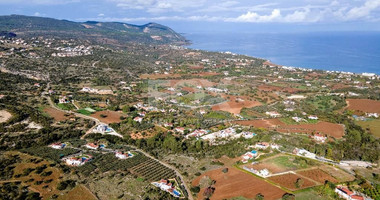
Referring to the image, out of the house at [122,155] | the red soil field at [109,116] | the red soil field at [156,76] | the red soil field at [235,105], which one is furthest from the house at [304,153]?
the red soil field at [156,76]

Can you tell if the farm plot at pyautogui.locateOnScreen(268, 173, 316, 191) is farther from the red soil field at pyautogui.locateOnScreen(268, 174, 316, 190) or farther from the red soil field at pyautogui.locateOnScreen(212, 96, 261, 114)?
the red soil field at pyautogui.locateOnScreen(212, 96, 261, 114)

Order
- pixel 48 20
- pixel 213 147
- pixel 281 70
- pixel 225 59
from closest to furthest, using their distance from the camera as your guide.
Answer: pixel 213 147 < pixel 281 70 < pixel 225 59 < pixel 48 20

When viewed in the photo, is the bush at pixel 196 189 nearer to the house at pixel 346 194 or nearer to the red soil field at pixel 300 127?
the house at pixel 346 194

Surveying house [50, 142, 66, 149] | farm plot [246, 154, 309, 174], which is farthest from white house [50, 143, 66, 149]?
farm plot [246, 154, 309, 174]

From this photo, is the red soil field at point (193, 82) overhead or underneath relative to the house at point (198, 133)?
overhead

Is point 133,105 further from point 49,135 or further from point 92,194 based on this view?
point 92,194

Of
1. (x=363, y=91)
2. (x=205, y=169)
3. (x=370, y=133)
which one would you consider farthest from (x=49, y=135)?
(x=363, y=91)
